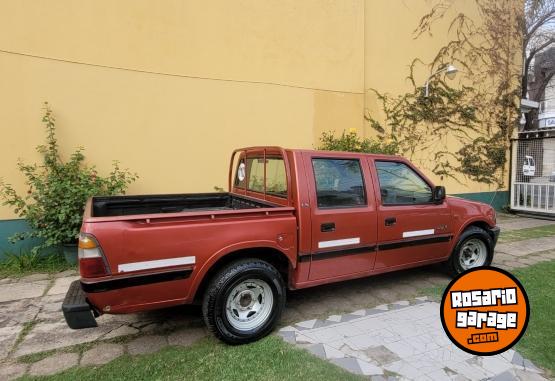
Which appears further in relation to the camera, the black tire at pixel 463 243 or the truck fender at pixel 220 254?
the black tire at pixel 463 243

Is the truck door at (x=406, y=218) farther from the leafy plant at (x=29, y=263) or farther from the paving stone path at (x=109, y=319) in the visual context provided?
the leafy plant at (x=29, y=263)

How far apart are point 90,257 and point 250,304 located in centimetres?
143

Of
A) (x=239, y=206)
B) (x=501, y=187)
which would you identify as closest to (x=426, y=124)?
(x=501, y=187)

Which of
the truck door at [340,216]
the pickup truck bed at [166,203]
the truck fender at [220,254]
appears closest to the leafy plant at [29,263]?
the pickup truck bed at [166,203]

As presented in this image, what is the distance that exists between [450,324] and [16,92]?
633cm

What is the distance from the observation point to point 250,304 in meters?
3.34

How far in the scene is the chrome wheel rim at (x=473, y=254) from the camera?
195 inches

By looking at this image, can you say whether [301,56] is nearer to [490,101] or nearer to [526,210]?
[490,101]

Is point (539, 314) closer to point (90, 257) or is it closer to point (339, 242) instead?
point (339, 242)

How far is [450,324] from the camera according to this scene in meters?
2.17

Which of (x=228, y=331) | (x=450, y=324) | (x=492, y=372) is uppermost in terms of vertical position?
(x=450, y=324)

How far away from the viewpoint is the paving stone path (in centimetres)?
310

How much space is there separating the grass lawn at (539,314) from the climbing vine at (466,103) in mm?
4783

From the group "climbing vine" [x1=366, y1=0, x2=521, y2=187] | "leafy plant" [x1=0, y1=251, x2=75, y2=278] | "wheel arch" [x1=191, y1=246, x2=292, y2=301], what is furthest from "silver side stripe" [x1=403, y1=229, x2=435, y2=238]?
"climbing vine" [x1=366, y1=0, x2=521, y2=187]
